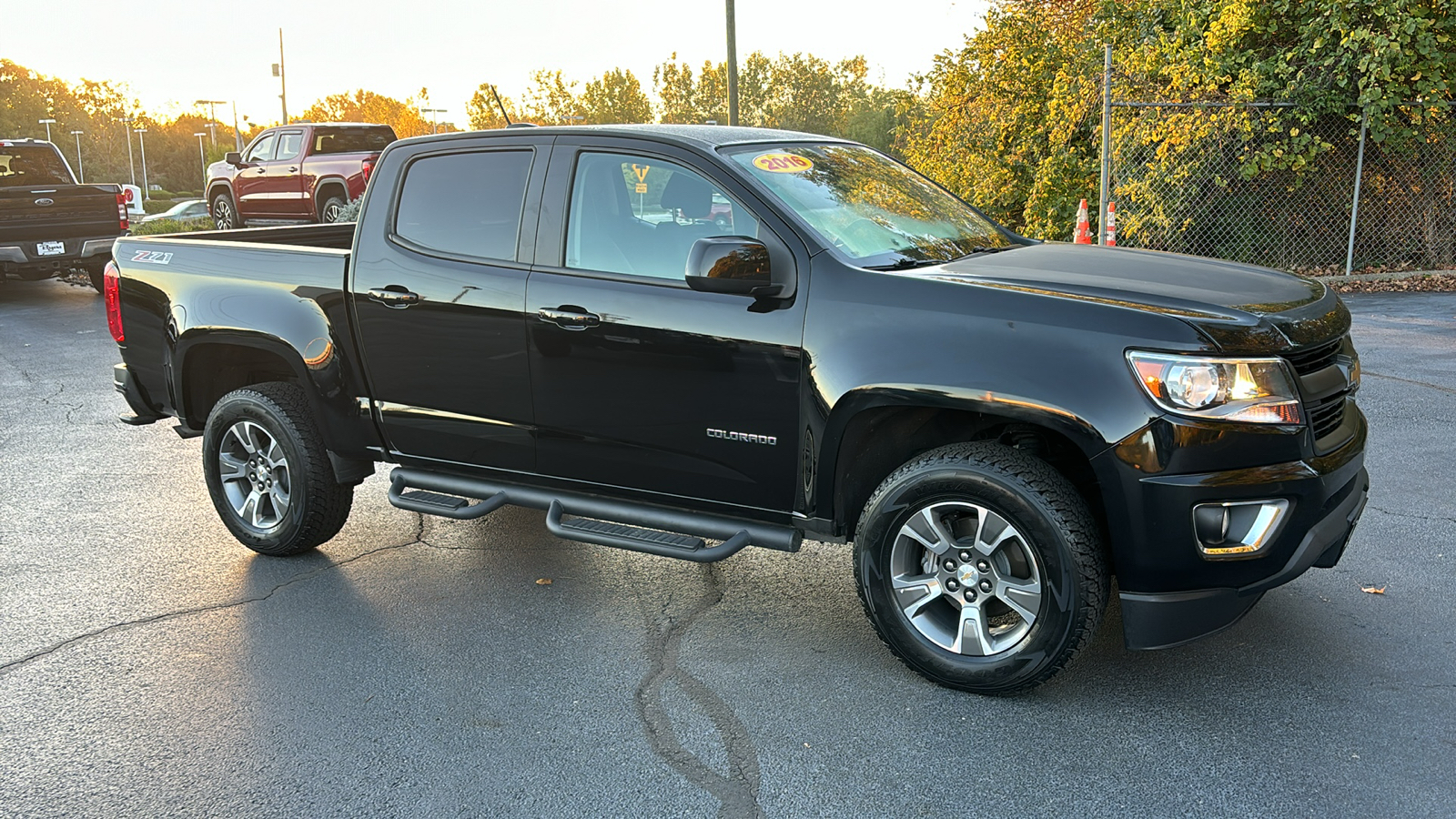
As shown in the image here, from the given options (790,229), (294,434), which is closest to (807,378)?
(790,229)

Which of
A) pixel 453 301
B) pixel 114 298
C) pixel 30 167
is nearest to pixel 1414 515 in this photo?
pixel 453 301

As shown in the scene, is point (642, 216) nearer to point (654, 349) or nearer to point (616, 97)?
point (654, 349)

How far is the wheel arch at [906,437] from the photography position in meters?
3.72

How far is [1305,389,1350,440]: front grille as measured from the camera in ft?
11.8

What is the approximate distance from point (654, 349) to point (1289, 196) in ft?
41.9

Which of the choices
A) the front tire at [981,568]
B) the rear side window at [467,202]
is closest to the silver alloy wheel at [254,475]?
the rear side window at [467,202]

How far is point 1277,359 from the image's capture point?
3492 millimetres

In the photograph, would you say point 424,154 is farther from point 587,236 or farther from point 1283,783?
point 1283,783

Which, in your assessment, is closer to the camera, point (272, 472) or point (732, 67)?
point (272, 472)

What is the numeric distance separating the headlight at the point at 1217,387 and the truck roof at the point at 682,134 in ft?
5.96

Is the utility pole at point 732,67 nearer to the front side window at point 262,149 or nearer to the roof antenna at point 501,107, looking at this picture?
the front side window at point 262,149

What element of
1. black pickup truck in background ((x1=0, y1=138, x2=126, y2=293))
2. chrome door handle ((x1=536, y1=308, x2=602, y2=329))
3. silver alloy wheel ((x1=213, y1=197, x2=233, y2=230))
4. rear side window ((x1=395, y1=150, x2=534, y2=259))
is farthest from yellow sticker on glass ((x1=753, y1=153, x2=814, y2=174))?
silver alloy wheel ((x1=213, y1=197, x2=233, y2=230))

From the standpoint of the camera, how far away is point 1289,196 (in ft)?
47.3

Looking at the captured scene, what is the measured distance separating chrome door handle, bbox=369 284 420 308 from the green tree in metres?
71.1
